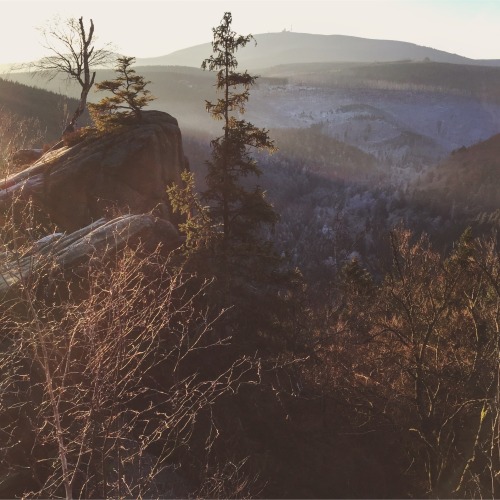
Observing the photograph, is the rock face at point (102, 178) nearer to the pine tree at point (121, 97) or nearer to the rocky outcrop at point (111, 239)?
the pine tree at point (121, 97)

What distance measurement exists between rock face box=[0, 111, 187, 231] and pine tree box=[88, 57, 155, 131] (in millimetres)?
641

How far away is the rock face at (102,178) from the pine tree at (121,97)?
641 mm

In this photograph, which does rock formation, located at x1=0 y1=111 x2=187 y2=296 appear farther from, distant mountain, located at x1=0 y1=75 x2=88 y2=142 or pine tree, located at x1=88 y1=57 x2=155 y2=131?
distant mountain, located at x1=0 y1=75 x2=88 y2=142

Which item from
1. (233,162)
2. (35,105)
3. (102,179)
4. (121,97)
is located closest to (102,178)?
(102,179)

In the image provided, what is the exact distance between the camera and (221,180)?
1452 cm

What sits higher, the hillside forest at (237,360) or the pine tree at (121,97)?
the pine tree at (121,97)

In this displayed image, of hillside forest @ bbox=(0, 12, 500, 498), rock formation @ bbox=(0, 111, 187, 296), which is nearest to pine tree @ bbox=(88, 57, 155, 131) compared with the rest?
hillside forest @ bbox=(0, 12, 500, 498)

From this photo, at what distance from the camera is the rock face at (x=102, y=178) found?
66.3 ft

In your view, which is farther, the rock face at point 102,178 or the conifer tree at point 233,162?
the rock face at point 102,178

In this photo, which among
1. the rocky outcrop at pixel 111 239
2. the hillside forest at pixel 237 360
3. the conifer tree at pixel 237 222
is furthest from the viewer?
the conifer tree at pixel 237 222

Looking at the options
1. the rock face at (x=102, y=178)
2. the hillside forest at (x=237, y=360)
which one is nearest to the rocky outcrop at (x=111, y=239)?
the hillside forest at (x=237, y=360)

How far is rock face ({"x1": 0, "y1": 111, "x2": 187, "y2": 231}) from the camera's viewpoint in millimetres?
20219

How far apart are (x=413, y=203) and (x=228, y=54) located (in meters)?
103

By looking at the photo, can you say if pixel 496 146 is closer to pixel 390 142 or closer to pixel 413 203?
pixel 413 203
